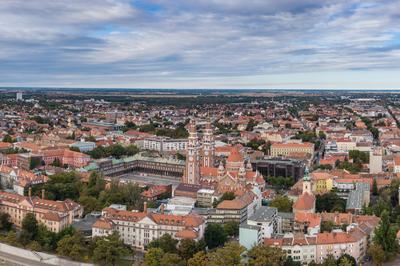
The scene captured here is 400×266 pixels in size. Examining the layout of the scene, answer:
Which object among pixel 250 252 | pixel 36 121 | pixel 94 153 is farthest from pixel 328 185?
pixel 36 121

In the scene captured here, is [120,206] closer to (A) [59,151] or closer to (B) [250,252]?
(B) [250,252]

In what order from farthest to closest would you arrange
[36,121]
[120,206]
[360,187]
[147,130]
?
[36,121]
[147,130]
[360,187]
[120,206]

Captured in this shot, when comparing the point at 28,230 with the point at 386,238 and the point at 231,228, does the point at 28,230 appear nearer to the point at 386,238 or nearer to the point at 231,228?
the point at 231,228

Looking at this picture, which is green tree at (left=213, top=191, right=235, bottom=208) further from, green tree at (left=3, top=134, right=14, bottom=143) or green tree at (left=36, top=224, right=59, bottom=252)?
green tree at (left=3, top=134, right=14, bottom=143)

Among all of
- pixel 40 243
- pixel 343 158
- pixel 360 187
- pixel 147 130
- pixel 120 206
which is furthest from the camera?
pixel 147 130

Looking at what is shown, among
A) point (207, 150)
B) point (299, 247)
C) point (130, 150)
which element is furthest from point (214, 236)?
point (130, 150)

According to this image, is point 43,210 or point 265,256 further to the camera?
point 43,210
